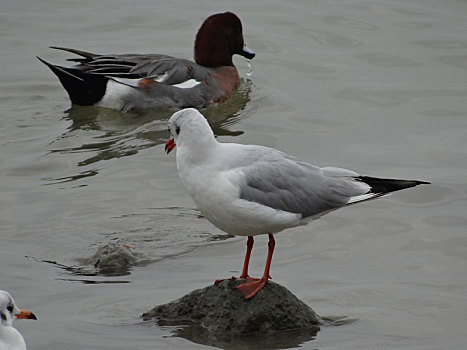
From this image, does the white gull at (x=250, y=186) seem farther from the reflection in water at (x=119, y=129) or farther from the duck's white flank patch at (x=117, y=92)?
the duck's white flank patch at (x=117, y=92)

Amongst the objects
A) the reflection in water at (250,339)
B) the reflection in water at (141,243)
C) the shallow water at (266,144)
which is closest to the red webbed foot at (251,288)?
the reflection in water at (250,339)

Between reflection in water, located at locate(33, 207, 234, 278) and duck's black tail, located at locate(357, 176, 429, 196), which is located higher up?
duck's black tail, located at locate(357, 176, 429, 196)

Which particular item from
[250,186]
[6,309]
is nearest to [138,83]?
[250,186]

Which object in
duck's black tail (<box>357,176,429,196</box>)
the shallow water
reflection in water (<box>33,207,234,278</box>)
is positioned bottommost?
reflection in water (<box>33,207,234,278</box>)

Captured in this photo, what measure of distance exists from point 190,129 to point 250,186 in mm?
522

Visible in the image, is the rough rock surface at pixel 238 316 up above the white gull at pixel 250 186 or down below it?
below

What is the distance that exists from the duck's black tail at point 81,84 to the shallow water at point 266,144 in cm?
15

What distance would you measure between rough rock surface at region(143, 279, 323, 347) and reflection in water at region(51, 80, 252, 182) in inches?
144

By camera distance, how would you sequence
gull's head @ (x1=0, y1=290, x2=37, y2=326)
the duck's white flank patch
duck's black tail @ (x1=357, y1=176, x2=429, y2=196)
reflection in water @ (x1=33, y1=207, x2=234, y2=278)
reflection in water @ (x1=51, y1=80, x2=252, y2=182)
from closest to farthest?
gull's head @ (x1=0, y1=290, x2=37, y2=326) < duck's black tail @ (x1=357, y1=176, x2=429, y2=196) < reflection in water @ (x1=33, y1=207, x2=234, y2=278) < reflection in water @ (x1=51, y1=80, x2=252, y2=182) < the duck's white flank patch

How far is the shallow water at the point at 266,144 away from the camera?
22.2 ft

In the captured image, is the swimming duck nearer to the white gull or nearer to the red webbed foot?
the white gull

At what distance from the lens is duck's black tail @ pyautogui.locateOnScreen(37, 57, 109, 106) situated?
39.2 feet

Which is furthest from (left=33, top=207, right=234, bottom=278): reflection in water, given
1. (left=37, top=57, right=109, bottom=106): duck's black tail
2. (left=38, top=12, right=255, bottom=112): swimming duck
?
(left=37, top=57, right=109, bottom=106): duck's black tail

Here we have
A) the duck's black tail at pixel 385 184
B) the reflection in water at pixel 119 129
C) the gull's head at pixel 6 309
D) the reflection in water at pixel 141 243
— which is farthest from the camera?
the reflection in water at pixel 119 129
